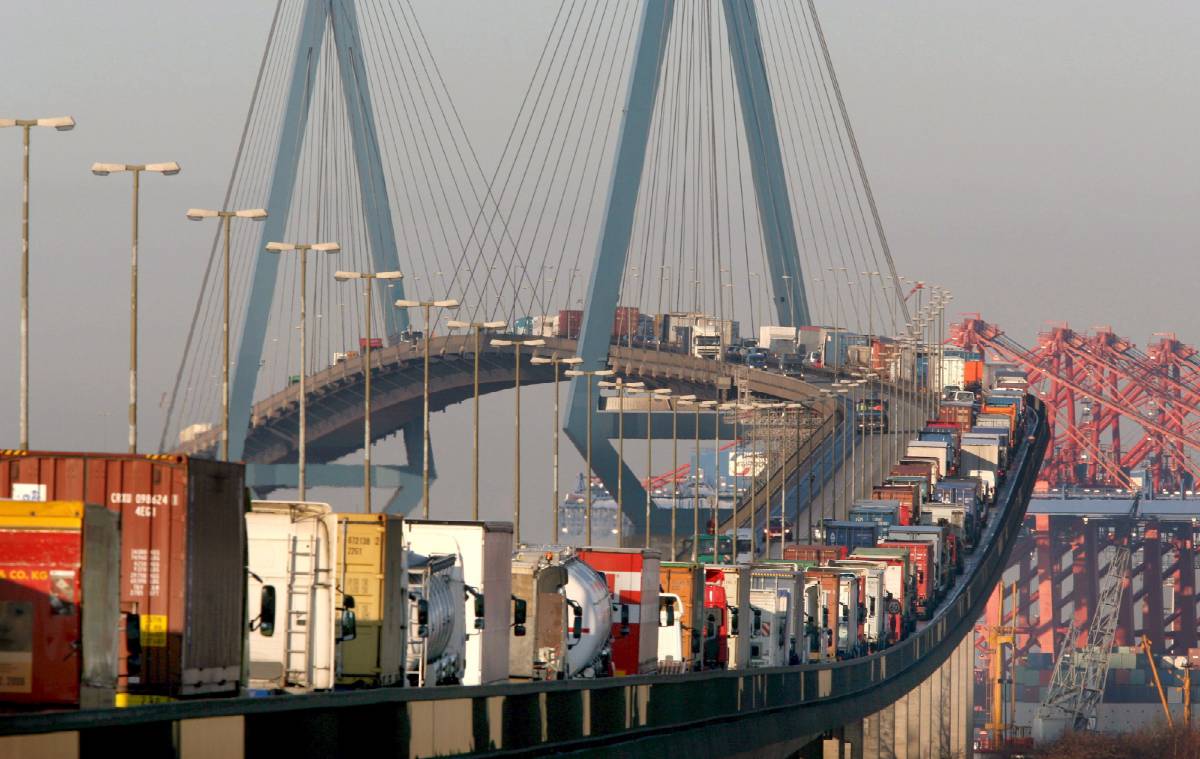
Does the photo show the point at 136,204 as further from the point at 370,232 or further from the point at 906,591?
the point at 370,232

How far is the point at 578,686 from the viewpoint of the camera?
87.5 feet

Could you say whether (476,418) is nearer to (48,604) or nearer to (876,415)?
(48,604)

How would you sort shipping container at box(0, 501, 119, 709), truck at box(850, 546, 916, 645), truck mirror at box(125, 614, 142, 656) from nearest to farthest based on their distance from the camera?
shipping container at box(0, 501, 119, 709), truck mirror at box(125, 614, 142, 656), truck at box(850, 546, 916, 645)

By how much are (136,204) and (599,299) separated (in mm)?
77650

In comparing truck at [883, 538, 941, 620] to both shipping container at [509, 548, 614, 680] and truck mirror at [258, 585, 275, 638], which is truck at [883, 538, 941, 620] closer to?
shipping container at [509, 548, 614, 680]

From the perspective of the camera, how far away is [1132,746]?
15000 cm

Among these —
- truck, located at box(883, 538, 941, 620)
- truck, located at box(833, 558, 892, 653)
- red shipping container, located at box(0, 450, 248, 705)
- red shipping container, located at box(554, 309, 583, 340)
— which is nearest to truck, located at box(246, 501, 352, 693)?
red shipping container, located at box(0, 450, 248, 705)

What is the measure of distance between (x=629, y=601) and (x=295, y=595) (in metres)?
13.4

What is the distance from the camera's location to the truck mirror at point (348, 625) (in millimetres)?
25391

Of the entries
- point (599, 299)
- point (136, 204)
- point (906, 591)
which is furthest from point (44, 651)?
point (599, 299)

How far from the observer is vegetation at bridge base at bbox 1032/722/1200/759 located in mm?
146750

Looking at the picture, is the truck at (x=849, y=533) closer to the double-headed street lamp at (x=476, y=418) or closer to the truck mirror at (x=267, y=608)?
the double-headed street lamp at (x=476, y=418)

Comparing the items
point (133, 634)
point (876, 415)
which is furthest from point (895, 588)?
point (876, 415)

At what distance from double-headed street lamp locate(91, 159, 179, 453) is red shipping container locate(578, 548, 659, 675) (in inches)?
300
